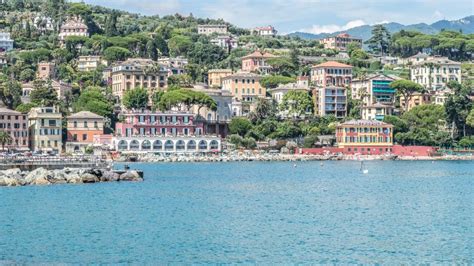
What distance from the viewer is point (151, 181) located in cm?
6378

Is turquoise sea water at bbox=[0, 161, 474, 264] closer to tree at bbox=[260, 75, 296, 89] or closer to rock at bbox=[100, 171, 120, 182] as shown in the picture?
rock at bbox=[100, 171, 120, 182]

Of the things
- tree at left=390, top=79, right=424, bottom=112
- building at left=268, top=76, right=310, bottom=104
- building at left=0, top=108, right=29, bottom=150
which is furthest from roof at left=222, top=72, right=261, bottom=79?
building at left=0, top=108, right=29, bottom=150

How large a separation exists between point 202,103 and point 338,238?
7338 cm

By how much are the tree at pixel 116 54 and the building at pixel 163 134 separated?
26029 mm

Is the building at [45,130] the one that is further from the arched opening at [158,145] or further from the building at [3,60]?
the building at [3,60]

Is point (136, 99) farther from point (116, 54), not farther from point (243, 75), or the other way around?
point (116, 54)

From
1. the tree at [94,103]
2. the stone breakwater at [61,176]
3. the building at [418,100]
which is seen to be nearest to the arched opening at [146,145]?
the tree at [94,103]

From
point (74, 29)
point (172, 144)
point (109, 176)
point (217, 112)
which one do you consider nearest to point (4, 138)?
point (172, 144)

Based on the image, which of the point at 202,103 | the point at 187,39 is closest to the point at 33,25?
the point at 187,39

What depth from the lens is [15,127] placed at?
312 feet

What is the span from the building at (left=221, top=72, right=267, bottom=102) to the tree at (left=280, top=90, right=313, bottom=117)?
333 inches

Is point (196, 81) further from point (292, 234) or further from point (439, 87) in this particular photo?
point (292, 234)

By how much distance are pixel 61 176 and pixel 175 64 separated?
231ft

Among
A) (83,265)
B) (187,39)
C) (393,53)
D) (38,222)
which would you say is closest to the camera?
(83,265)
